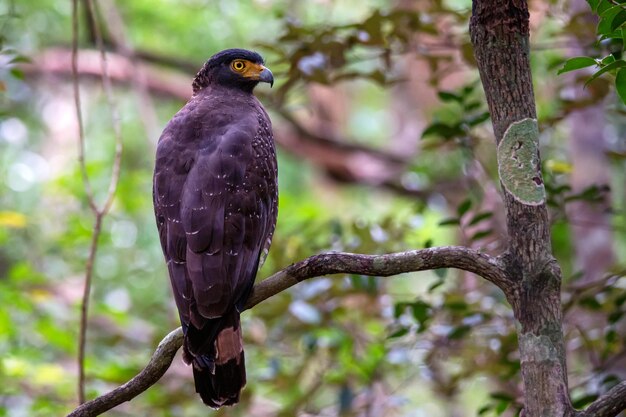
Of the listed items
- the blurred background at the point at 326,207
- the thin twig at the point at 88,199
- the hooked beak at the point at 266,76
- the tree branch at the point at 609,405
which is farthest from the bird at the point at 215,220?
the tree branch at the point at 609,405

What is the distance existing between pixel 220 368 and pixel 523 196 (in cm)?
122

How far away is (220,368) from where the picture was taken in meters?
3.04

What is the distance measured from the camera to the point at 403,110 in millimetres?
10859

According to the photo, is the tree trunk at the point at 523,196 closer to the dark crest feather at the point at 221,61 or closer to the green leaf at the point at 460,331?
the green leaf at the point at 460,331

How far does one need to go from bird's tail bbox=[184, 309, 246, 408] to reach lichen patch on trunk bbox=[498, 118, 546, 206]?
1.14 metres

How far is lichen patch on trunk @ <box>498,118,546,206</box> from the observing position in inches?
93.3

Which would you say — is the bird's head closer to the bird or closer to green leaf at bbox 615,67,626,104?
the bird

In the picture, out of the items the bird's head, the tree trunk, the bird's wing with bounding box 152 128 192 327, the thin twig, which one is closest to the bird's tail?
the bird's wing with bounding box 152 128 192 327

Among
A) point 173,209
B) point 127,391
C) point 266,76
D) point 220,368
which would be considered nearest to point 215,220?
point 173,209

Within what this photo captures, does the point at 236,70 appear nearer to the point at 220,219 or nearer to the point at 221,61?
the point at 221,61

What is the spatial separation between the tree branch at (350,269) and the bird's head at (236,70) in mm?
1625

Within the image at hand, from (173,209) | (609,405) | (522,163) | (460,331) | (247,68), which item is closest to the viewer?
(609,405)

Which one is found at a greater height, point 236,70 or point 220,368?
point 236,70

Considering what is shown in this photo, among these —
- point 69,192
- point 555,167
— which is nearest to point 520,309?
point 555,167
